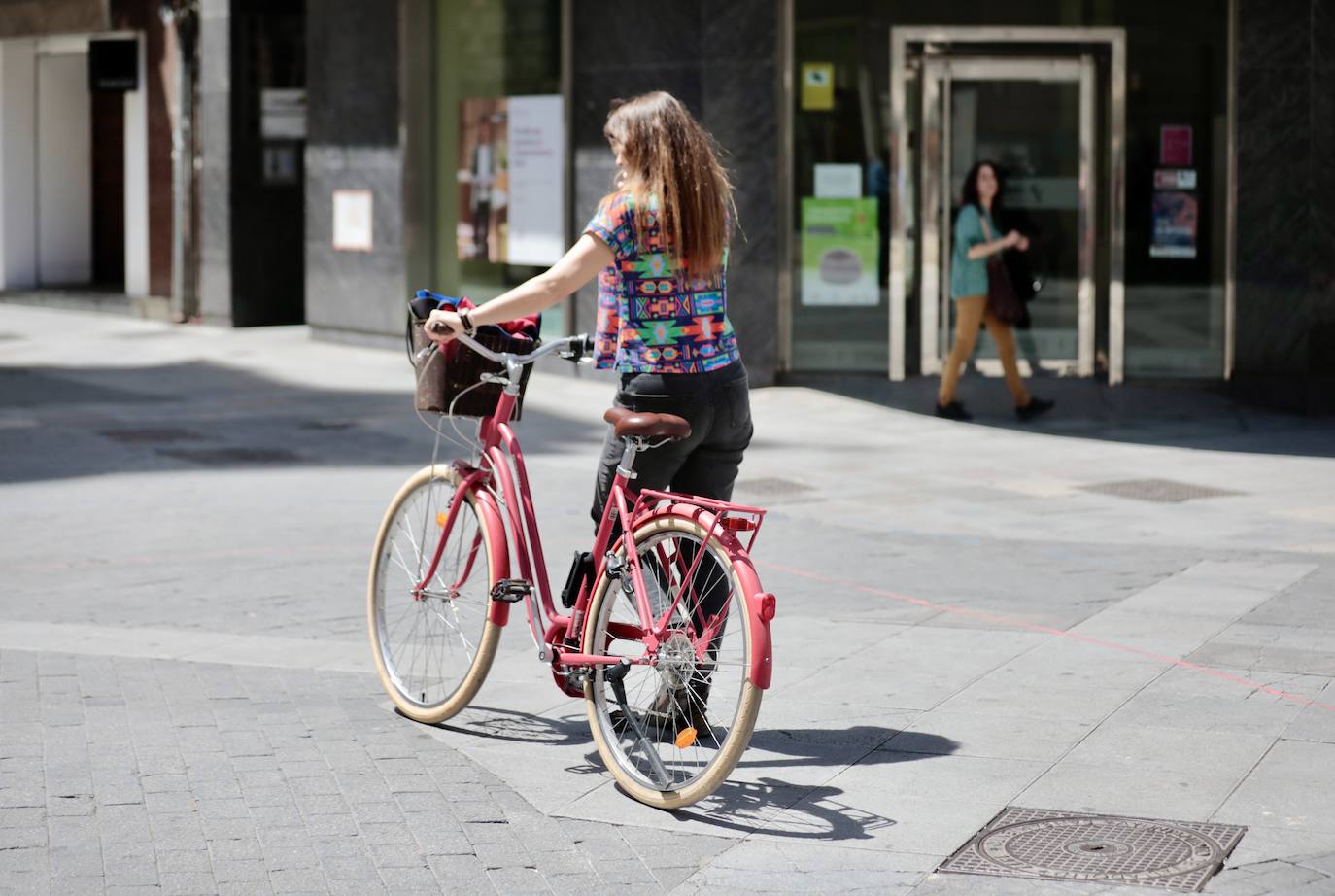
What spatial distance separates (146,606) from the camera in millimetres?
7508

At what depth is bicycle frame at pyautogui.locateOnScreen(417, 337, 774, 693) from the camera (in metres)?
4.82

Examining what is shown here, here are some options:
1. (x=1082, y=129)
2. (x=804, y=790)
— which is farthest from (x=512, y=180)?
(x=804, y=790)

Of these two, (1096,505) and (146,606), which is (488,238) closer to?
(1096,505)

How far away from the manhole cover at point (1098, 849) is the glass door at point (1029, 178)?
424 inches

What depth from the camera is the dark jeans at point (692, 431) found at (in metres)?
5.26

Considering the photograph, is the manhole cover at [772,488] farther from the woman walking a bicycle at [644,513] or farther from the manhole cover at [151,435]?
the woman walking a bicycle at [644,513]

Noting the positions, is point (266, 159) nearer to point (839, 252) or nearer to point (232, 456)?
point (839, 252)

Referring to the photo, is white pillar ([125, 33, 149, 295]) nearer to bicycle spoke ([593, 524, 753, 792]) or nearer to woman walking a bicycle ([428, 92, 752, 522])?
woman walking a bicycle ([428, 92, 752, 522])

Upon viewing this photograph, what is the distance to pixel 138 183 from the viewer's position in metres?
21.8

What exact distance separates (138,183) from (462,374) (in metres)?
17.2

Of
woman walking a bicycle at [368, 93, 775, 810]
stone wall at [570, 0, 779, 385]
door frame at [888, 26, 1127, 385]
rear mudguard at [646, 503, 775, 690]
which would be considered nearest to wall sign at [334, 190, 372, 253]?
stone wall at [570, 0, 779, 385]

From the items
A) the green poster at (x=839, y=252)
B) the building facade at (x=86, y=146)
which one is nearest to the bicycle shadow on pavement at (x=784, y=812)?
the green poster at (x=839, y=252)

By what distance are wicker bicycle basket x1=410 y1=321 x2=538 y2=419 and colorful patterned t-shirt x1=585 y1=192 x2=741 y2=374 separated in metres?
0.38

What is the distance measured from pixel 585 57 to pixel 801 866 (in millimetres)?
12019
